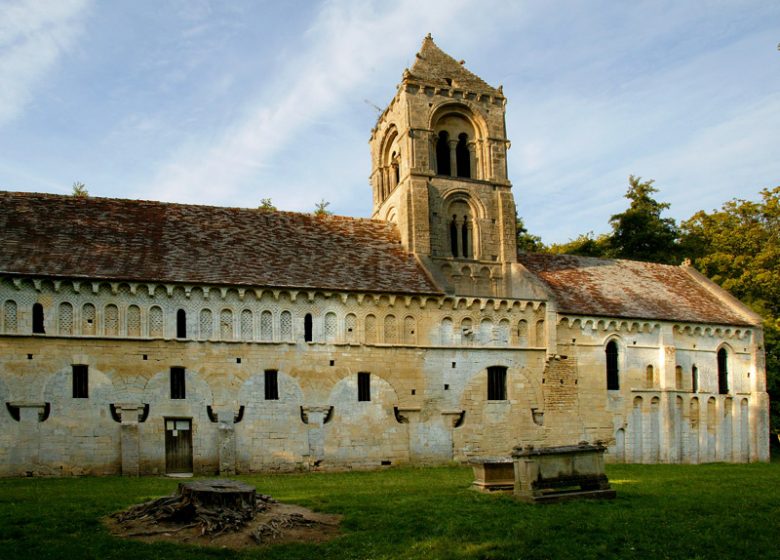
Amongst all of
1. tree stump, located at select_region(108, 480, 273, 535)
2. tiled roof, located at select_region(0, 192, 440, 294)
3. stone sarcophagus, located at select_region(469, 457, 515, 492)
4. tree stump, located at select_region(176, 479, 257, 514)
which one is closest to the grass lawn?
stone sarcophagus, located at select_region(469, 457, 515, 492)

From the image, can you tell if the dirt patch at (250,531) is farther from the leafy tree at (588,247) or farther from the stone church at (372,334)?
the leafy tree at (588,247)

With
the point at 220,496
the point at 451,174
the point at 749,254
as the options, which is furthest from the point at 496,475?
the point at 749,254

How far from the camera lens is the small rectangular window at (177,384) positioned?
97.2 feet

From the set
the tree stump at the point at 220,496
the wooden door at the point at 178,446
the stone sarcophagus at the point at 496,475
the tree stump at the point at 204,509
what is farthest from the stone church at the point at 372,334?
the tree stump at the point at 220,496

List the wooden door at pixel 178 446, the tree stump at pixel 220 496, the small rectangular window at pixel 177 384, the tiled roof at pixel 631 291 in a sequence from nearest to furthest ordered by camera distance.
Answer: the tree stump at pixel 220 496
the wooden door at pixel 178 446
the small rectangular window at pixel 177 384
the tiled roof at pixel 631 291

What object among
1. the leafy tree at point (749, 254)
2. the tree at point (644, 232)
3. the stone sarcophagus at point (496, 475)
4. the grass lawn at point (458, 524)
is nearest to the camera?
the grass lawn at point (458, 524)

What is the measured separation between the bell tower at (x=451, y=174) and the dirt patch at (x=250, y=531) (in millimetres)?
19617

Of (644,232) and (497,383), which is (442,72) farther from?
(644,232)

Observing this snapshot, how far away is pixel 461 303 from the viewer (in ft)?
112

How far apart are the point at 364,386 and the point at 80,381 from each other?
1103cm

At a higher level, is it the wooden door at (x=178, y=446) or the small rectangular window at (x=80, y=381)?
the small rectangular window at (x=80, y=381)

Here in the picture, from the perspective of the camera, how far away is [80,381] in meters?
28.8

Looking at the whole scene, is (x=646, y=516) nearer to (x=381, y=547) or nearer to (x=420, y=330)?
(x=381, y=547)

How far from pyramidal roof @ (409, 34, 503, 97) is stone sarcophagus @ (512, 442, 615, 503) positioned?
23402 mm
